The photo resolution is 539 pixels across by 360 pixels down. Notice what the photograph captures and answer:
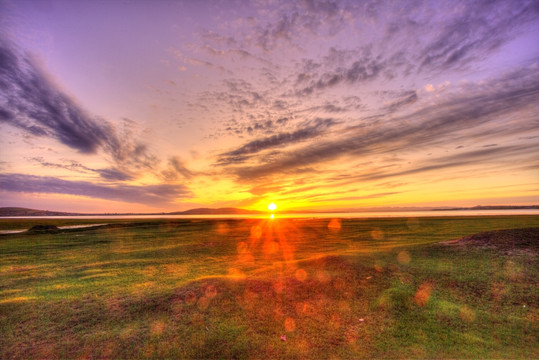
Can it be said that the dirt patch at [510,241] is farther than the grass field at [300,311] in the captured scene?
Yes

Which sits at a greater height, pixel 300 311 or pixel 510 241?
pixel 510 241

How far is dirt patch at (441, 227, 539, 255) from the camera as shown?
1189cm

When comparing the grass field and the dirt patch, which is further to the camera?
the dirt patch

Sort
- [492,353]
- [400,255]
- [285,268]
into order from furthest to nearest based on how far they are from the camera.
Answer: [400,255], [285,268], [492,353]

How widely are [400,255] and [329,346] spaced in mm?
9412

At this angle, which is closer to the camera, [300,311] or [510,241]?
[300,311]

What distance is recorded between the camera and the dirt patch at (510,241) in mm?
11888

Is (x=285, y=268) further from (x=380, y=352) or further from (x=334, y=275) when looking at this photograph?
(x=380, y=352)

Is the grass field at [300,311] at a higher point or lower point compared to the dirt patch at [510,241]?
lower

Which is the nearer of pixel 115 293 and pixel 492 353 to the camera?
pixel 492 353

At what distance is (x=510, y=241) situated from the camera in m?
13.0

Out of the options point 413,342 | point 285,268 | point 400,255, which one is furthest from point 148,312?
point 400,255

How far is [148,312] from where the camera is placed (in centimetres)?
841

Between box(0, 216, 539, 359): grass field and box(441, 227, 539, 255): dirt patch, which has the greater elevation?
box(441, 227, 539, 255): dirt patch
